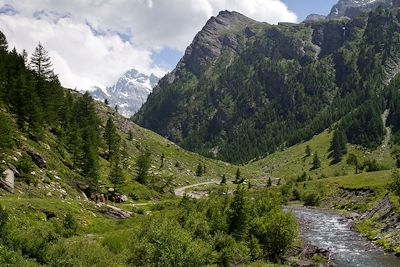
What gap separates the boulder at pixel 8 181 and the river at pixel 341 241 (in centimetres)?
4578

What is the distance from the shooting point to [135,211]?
7781cm

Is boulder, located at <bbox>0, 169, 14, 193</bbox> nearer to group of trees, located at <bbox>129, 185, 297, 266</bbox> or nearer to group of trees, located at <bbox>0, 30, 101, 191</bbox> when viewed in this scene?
group of trees, located at <bbox>0, 30, 101, 191</bbox>

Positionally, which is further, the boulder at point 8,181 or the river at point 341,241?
the river at point 341,241

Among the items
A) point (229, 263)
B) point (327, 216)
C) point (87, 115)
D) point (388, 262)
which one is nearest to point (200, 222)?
point (229, 263)

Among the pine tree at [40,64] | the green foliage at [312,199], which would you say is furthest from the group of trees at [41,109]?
the green foliage at [312,199]

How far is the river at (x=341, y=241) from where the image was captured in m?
63.8

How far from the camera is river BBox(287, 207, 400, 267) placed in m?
63.8

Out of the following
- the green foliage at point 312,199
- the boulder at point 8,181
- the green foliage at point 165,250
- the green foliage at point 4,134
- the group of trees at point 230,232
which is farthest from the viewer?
the green foliage at point 312,199

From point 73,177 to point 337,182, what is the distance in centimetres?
10728

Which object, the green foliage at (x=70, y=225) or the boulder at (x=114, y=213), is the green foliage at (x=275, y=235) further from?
the green foliage at (x=70, y=225)

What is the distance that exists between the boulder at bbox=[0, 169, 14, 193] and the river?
45.8m

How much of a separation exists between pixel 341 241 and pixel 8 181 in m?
56.6

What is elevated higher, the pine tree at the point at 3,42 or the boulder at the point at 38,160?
the pine tree at the point at 3,42

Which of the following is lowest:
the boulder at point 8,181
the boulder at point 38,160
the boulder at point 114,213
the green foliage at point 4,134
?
the boulder at point 114,213
